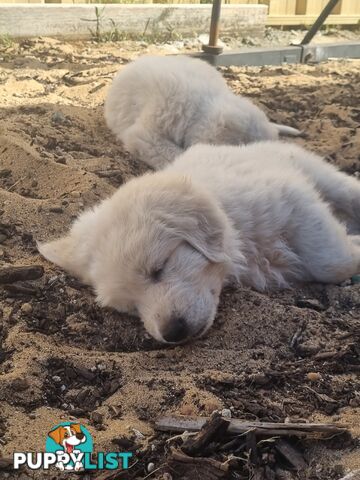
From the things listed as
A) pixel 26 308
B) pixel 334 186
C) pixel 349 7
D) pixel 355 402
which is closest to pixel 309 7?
pixel 349 7

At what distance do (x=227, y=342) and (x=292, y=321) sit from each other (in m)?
0.33

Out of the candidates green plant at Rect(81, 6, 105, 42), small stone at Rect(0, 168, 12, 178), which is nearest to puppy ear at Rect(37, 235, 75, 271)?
small stone at Rect(0, 168, 12, 178)

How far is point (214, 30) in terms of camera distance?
7395 millimetres

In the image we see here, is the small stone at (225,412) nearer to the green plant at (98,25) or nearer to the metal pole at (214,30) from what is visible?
the metal pole at (214,30)

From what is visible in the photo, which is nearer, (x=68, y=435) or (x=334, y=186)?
(x=68, y=435)

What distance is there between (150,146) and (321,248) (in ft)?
7.69

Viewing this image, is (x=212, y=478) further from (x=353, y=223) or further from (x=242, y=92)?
(x=242, y=92)

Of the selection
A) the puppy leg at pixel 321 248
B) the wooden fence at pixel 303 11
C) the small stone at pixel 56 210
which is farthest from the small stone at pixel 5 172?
the wooden fence at pixel 303 11

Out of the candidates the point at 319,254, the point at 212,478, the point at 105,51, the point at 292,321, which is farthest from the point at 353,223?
the point at 105,51

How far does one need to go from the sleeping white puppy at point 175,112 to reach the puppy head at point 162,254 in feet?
7.18

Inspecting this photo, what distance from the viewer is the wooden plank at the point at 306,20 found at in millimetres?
10234

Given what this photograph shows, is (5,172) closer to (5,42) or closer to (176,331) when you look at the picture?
(176,331)

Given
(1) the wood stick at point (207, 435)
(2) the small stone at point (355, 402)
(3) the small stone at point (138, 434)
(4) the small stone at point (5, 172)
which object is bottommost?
(3) the small stone at point (138, 434)

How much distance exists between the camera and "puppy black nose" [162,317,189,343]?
2740 mm
